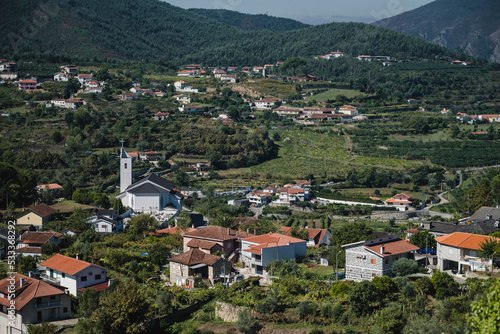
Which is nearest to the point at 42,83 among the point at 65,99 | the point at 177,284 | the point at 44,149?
the point at 65,99

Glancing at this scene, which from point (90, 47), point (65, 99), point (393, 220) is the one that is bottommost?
point (393, 220)

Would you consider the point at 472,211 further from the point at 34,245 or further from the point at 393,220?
the point at 34,245

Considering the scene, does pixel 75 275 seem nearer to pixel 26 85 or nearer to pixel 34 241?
pixel 34 241

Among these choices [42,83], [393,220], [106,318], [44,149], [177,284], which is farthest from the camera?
[42,83]

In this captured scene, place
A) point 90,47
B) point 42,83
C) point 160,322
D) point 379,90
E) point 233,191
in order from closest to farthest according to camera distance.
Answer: point 160,322, point 233,191, point 42,83, point 379,90, point 90,47

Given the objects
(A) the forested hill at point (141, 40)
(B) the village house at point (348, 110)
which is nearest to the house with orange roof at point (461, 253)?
(B) the village house at point (348, 110)

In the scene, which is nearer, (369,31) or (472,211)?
(472,211)
